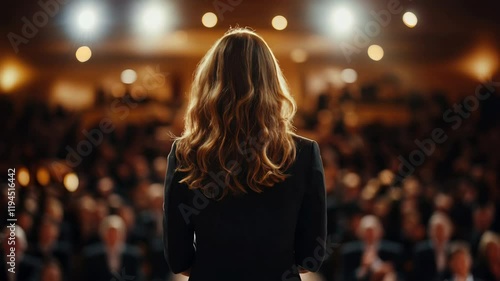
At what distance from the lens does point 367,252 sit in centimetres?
648

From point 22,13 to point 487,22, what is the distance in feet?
19.7

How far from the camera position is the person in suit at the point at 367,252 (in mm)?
6277

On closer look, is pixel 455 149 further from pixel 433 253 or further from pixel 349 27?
pixel 433 253

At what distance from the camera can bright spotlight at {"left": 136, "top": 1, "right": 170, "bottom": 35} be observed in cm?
952

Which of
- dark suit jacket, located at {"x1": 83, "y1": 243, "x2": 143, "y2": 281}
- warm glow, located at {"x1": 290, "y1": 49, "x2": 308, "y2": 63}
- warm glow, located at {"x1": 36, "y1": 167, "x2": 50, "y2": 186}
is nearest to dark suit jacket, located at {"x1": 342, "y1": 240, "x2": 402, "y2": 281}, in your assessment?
dark suit jacket, located at {"x1": 83, "y1": 243, "x2": 143, "y2": 281}

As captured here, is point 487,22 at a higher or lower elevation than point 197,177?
higher

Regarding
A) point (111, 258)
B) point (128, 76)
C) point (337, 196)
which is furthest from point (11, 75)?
point (111, 258)

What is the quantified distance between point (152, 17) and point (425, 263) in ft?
17.1

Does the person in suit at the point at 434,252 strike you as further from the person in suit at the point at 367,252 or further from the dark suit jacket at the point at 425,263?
the person in suit at the point at 367,252

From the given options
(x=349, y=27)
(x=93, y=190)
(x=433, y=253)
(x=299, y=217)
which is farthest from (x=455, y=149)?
(x=299, y=217)

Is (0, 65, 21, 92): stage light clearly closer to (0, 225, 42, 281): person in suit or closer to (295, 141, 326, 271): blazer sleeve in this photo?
(0, 225, 42, 281): person in suit

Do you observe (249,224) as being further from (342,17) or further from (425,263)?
(342,17)

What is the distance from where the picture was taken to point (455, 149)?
10.6 meters

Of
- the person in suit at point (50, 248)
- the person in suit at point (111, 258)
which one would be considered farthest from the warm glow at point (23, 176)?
the person in suit at point (111, 258)
